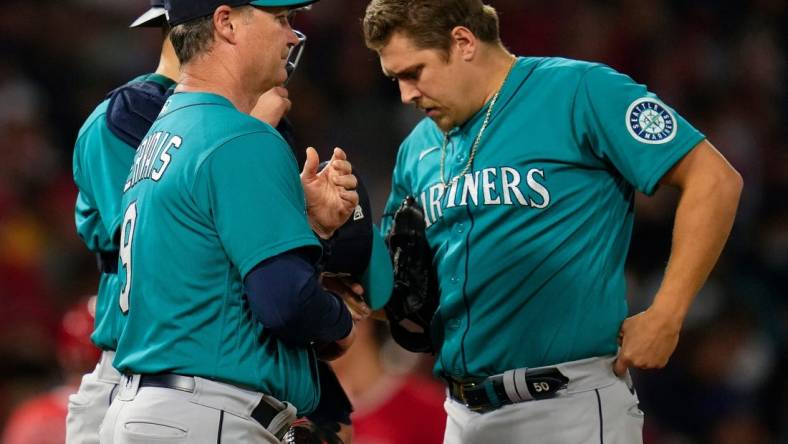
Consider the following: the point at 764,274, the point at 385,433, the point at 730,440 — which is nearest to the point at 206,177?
the point at 385,433

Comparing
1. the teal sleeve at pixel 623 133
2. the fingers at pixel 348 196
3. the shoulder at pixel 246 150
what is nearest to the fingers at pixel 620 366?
the teal sleeve at pixel 623 133

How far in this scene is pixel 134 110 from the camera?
319 cm

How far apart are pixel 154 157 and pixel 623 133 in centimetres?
120

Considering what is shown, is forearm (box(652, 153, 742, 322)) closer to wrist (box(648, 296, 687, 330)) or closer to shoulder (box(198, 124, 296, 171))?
wrist (box(648, 296, 687, 330))

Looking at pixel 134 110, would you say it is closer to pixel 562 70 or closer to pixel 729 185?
pixel 562 70

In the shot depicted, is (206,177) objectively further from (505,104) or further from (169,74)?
(505,104)

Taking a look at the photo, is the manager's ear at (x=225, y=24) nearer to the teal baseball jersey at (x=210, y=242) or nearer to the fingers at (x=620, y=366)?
the teal baseball jersey at (x=210, y=242)

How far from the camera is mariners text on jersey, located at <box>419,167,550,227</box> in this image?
3230mm

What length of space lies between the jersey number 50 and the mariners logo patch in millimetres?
1274

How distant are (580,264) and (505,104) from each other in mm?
508

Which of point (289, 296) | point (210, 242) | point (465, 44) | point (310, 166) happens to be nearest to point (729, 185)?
point (465, 44)

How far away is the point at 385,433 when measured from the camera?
454 centimetres

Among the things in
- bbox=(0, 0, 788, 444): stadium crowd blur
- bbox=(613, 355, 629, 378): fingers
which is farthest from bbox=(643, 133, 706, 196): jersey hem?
bbox=(0, 0, 788, 444): stadium crowd blur

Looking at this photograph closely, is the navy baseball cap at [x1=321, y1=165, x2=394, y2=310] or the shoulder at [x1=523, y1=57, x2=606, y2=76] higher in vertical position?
the shoulder at [x1=523, y1=57, x2=606, y2=76]
